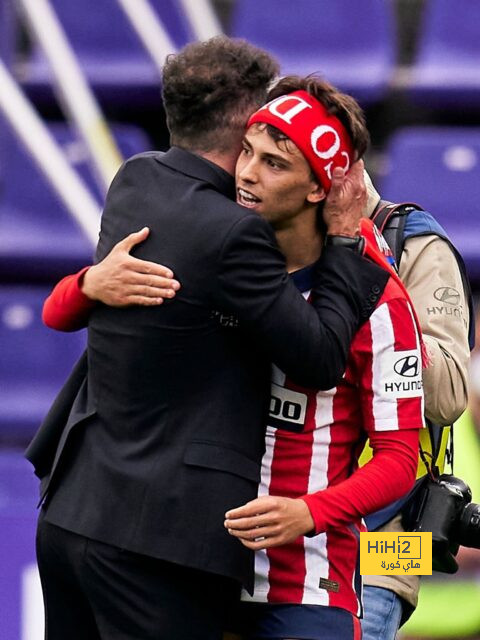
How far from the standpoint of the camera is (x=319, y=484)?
2.40 metres

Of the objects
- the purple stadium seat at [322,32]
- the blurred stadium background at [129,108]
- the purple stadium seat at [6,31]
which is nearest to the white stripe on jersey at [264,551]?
the blurred stadium background at [129,108]

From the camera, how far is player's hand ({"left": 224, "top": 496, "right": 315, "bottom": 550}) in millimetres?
2209

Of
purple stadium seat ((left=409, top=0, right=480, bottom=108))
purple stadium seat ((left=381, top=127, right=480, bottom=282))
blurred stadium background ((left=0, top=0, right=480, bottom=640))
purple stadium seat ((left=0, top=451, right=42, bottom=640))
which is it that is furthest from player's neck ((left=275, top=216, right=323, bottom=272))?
purple stadium seat ((left=409, top=0, right=480, bottom=108))

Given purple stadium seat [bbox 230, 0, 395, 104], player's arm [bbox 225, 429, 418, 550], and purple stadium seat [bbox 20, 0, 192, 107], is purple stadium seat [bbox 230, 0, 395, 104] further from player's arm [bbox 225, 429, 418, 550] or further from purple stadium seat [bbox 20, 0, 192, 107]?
player's arm [bbox 225, 429, 418, 550]

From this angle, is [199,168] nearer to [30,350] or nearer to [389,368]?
[389,368]

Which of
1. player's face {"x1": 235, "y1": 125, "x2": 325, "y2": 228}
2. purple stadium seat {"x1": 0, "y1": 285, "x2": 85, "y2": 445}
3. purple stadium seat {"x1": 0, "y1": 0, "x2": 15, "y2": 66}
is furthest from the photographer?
purple stadium seat {"x1": 0, "y1": 0, "x2": 15, "y2": 66}

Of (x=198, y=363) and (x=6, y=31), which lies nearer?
(x=198, y=363)

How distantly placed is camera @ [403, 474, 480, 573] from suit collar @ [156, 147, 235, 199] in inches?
28.3

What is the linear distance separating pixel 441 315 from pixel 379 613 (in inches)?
22.7

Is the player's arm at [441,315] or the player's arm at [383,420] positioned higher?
the player's arm at [441,315]

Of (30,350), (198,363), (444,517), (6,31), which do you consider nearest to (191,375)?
(198,363)

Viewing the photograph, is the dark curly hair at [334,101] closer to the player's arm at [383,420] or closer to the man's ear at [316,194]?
the man's ear at [316,194]

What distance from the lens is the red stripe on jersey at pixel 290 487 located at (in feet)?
7.88

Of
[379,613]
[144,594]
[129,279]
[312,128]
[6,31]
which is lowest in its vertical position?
[144,594]
